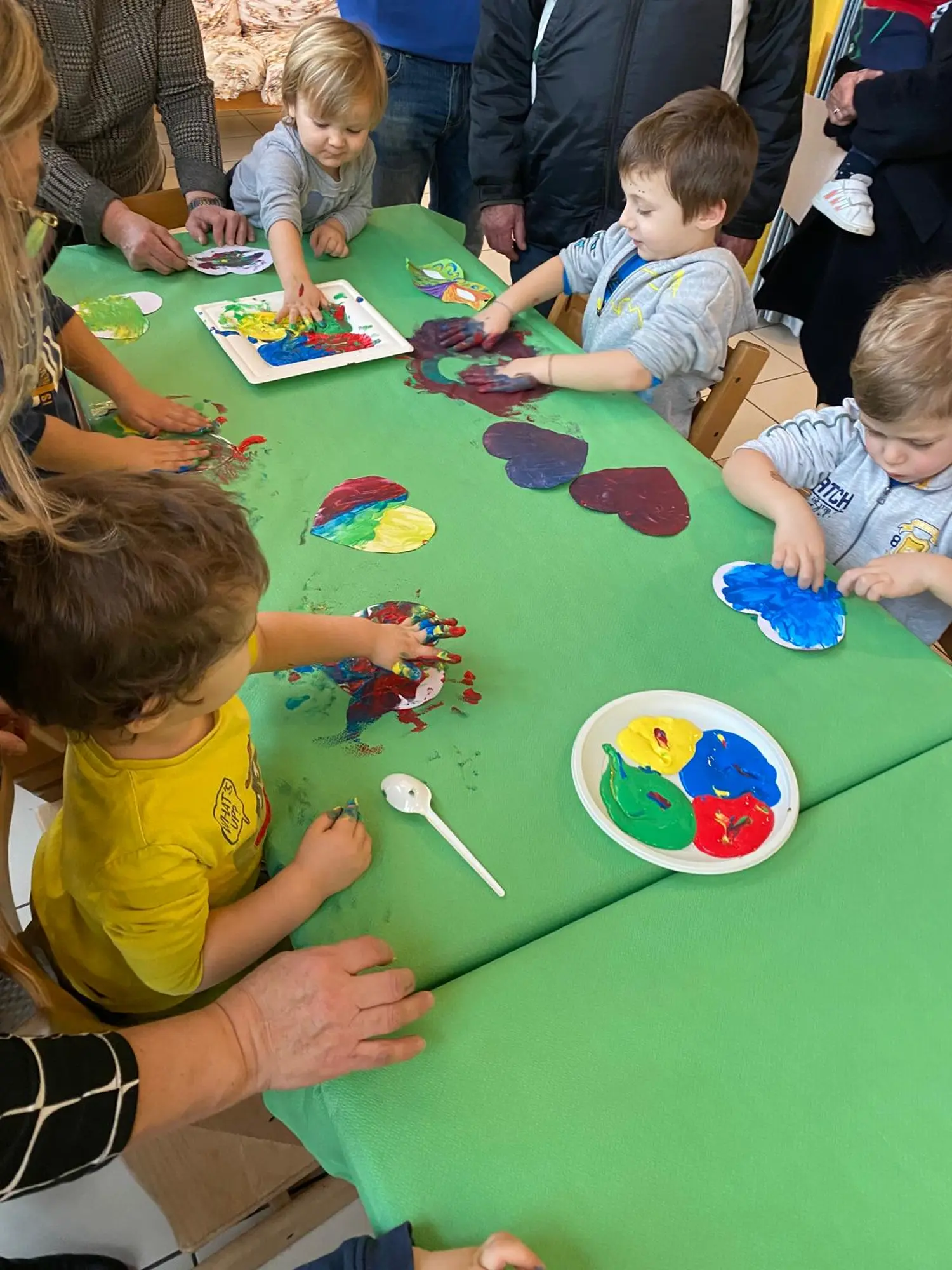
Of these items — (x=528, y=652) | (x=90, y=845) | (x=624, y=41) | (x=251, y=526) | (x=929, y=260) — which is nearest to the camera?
(x=90, y=845)

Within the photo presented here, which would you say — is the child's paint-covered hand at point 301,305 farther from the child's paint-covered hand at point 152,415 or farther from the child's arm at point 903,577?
the child's arm at point 903,577

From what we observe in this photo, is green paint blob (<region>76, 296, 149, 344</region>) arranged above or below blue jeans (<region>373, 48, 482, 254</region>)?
below

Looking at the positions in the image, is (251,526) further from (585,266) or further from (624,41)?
(624,41)

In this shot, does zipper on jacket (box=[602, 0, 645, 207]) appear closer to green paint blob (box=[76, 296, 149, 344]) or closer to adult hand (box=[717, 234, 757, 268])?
adult hand (box=[717, 234, 757, 268])

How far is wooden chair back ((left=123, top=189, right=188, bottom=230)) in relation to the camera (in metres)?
1.68

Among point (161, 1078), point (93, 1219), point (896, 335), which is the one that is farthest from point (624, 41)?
point (93, 1219)

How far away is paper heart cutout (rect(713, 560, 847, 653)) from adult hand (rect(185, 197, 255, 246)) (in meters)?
1.23

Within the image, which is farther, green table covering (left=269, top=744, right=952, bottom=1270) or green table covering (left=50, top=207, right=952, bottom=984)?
green table covering (left=50, top=207, right=952, bottom=984)

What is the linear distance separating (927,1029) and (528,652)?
521 millimetres

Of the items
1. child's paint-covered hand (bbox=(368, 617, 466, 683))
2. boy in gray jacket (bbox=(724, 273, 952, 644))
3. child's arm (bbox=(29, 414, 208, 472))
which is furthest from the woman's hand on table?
boy in gray jacket (bbox=(724, 273, 952, 644))

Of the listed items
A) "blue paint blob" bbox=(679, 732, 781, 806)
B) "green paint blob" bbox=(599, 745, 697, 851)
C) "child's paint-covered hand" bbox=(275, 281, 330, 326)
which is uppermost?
"child's paint-covered hand" bbox=(275, 281, 330, 326)

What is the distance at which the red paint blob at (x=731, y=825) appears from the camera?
0.80 m

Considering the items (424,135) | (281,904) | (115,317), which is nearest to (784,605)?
(281,904)

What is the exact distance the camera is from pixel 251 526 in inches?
42.9
